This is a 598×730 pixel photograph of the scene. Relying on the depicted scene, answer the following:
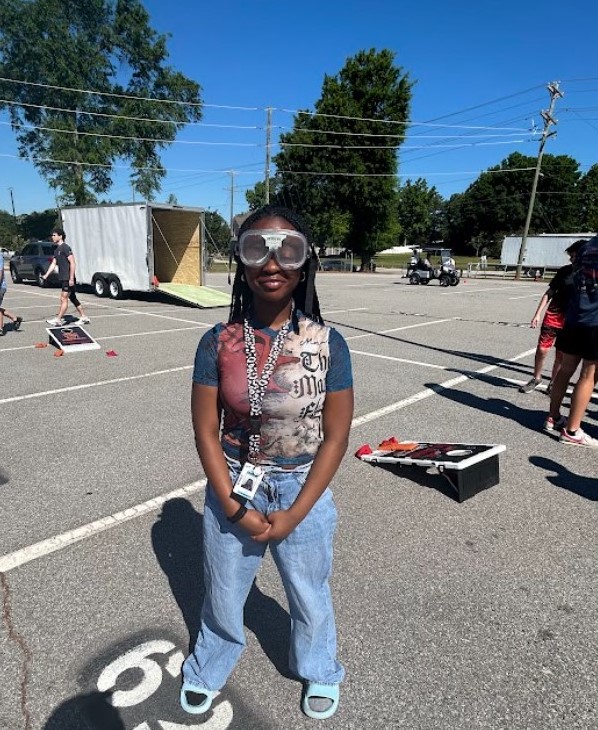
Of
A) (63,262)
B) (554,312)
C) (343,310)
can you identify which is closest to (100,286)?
(63,262)

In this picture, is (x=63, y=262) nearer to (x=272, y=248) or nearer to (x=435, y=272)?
(x=272, y=248)

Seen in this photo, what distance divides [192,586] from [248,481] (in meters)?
1.28

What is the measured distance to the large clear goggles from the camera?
156 centimetres

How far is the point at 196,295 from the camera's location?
1570 cm

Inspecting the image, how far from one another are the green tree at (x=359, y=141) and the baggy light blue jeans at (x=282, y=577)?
41.0m

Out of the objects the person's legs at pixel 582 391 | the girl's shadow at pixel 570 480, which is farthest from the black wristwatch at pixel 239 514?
the person's legs at pixel 582 391

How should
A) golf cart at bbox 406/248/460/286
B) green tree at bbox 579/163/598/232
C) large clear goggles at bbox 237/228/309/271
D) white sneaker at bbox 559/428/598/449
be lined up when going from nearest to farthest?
large clear goggles at bbox 237/228/309/271 → white sneaker at bbox 559/428/598/449 → golf cart at bbox 406/248/460/286 → green tree at bbox 579/163/598/232

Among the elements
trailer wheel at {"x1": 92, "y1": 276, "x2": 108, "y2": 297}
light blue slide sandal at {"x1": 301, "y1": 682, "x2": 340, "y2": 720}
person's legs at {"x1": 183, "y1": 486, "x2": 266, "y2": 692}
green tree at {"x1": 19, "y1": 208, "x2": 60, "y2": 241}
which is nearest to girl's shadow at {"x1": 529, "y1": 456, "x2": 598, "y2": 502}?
light blue slide sandal at {"x1": 301, "y1": 682, "x2": 340, "y2": 720}

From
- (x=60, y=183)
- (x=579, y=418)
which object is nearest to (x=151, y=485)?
(x=579, y=418)

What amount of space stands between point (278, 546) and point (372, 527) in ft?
5.15

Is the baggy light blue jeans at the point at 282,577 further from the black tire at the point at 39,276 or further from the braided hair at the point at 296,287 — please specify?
the black tire at the point at 39,276

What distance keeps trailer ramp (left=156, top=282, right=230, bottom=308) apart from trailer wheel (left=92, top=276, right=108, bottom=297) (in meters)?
2.20

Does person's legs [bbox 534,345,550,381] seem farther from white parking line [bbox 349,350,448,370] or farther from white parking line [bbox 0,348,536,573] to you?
white parking line [bbox 0,348,536,573]

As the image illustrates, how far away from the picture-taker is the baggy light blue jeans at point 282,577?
1.71 metres
